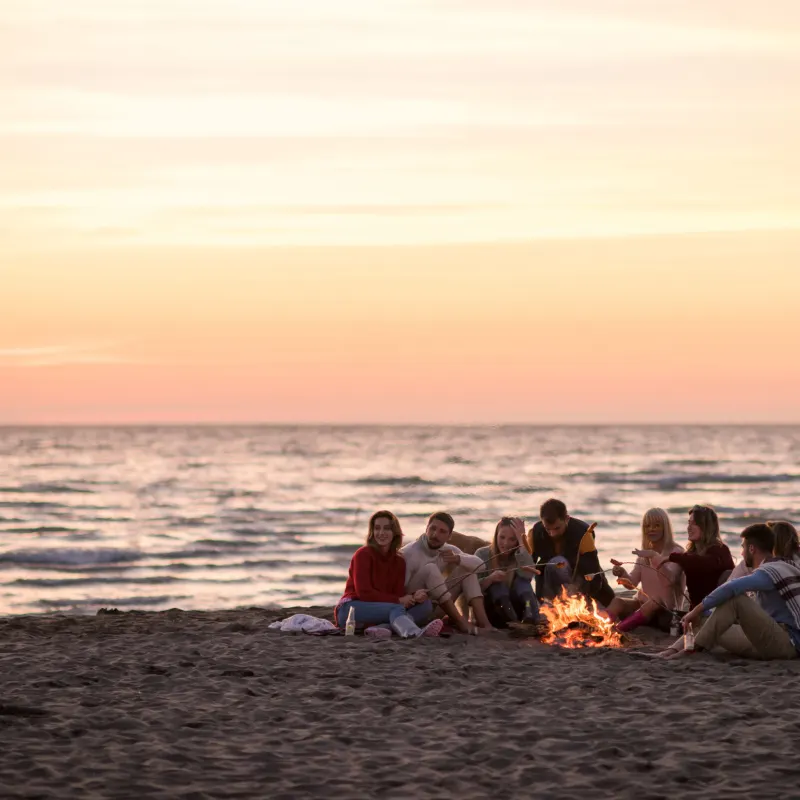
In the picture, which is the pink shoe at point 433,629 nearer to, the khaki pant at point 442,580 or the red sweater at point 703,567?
the khaki pant at point 442,580

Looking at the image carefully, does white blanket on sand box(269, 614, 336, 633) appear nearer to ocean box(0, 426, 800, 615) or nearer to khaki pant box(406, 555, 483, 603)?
khaki pant box(406, 555, 483, 603)

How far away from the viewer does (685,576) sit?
35.7 feet

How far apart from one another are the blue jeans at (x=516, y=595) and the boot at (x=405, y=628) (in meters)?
1.02

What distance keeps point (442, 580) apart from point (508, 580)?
2.41ft

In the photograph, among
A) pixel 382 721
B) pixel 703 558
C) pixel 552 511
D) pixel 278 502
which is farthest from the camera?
pixel 278 502

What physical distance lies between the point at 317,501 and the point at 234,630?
28.4 meters

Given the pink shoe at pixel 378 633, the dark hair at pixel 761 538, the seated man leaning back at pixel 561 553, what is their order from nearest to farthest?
1. the dark hair at pixel 761 538
2. the pink shoe at pixel 378 633
3. the seated man leaning back at pixel 561 553

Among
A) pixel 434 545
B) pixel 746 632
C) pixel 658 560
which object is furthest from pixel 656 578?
pixel 434 545

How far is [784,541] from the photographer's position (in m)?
9.17

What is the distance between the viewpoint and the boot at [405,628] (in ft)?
34.1

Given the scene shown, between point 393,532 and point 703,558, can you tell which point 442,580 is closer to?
point 393,532

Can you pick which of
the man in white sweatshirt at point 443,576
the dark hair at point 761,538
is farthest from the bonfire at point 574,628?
the dark hair at point 761,538

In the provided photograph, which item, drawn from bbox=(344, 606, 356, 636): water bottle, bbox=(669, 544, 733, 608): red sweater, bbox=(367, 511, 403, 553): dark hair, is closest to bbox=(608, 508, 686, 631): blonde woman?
bbox=(669, 544, 733, 608): red sweater

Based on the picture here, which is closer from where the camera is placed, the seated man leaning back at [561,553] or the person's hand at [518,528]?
the person's hand at [518,528]
